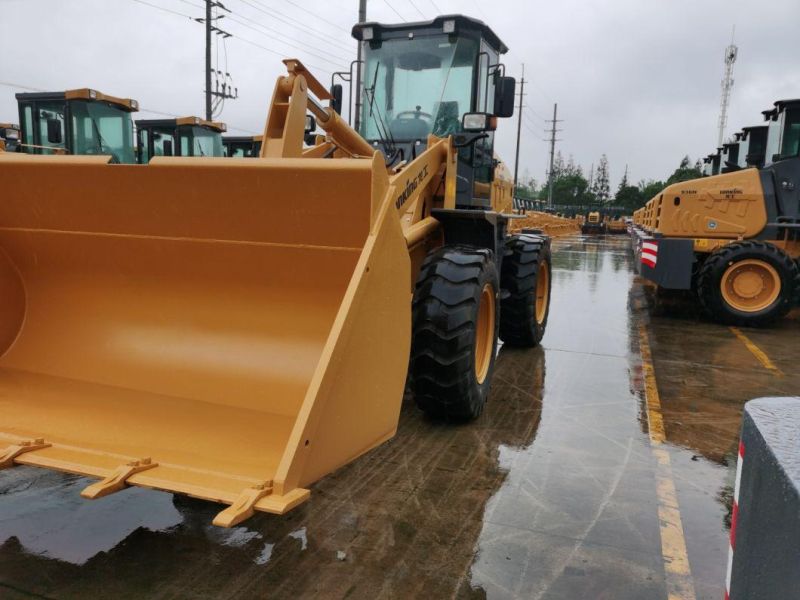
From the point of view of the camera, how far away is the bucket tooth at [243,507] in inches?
79.4

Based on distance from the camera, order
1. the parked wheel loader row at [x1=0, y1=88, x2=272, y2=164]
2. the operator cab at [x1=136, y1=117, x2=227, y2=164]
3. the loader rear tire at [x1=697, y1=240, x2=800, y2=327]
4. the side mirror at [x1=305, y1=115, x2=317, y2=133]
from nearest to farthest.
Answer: the side mirror at [x1=305, y1=115, x2=317, y2=133] < the loader rear tire at [x1=697, y1=240, x2=800, y2=327] < the parked wheel loader row at [x1=0, y1=88, x2=272, y2=164] < the operator cab at [x1=136, y1=117, x2=227, y2=164]

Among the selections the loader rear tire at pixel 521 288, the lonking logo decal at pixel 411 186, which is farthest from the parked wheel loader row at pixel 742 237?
the lonking logo decal at pixel 411 186

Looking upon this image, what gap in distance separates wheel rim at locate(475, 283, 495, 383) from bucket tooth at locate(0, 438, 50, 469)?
9.20ft

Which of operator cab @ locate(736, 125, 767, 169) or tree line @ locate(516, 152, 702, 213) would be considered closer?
operator cab @ locate(736, 125, 767, 169)

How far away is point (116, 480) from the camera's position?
89.8 inches

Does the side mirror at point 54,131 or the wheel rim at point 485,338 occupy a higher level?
the side mirror at point 54,131

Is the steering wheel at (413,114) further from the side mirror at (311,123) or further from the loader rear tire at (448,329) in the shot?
the loader rear tire at (448,329)

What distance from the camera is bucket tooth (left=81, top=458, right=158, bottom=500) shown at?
219 cm

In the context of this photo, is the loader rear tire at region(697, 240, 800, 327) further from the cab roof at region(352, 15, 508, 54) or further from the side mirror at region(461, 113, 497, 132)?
the side mirror at region(461, 113, 497, 132)

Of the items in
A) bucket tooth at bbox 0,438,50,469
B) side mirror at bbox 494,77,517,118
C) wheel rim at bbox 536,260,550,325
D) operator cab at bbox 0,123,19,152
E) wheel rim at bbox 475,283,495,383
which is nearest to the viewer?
bucket tooth at bbox 0,438,50,469

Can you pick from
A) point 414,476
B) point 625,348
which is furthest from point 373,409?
point 625,348

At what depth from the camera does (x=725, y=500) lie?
3.46 meters

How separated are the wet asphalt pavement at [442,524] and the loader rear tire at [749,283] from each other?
416 cm

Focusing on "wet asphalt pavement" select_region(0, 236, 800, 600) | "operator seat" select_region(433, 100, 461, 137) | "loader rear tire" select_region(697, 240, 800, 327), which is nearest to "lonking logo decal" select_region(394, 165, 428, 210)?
"operator seat" select_region(433, 100, 461, 137)
